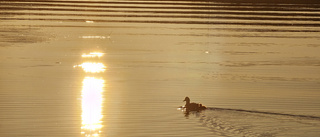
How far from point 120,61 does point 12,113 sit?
6.39 meters

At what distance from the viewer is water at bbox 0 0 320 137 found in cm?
1502

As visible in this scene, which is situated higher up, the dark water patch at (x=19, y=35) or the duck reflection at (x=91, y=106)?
the dark water patch at (x=19, y=35)

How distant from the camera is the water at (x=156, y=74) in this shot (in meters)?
15.0

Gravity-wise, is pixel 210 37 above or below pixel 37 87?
above

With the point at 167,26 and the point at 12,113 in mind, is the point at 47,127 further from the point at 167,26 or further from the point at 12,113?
the point at 167,26

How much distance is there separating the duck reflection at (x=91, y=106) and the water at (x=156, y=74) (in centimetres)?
2

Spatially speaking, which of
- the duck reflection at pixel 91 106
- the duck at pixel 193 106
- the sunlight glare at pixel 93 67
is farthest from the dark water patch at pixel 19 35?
the duck at pixel 193 106

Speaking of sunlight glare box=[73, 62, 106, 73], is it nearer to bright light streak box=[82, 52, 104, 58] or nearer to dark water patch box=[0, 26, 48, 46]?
bright light streak box=[82, 52, 104, 58]

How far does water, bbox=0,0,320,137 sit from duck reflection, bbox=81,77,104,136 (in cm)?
2

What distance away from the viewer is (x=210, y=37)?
27047mm

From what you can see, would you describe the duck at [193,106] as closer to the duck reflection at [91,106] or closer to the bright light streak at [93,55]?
the duck reflection at [91,106]

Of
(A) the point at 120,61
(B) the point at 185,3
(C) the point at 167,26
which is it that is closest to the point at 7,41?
(A) the point at 120,61

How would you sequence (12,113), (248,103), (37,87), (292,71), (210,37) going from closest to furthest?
(12,113) < (248,103) < (37,87) < (292,71) < (210,37)

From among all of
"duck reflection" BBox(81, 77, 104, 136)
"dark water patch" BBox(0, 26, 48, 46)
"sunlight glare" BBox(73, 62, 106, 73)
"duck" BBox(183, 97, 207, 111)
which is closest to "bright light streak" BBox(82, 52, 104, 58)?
"sunlight glare" BBox(73, 62, 106, 73)
